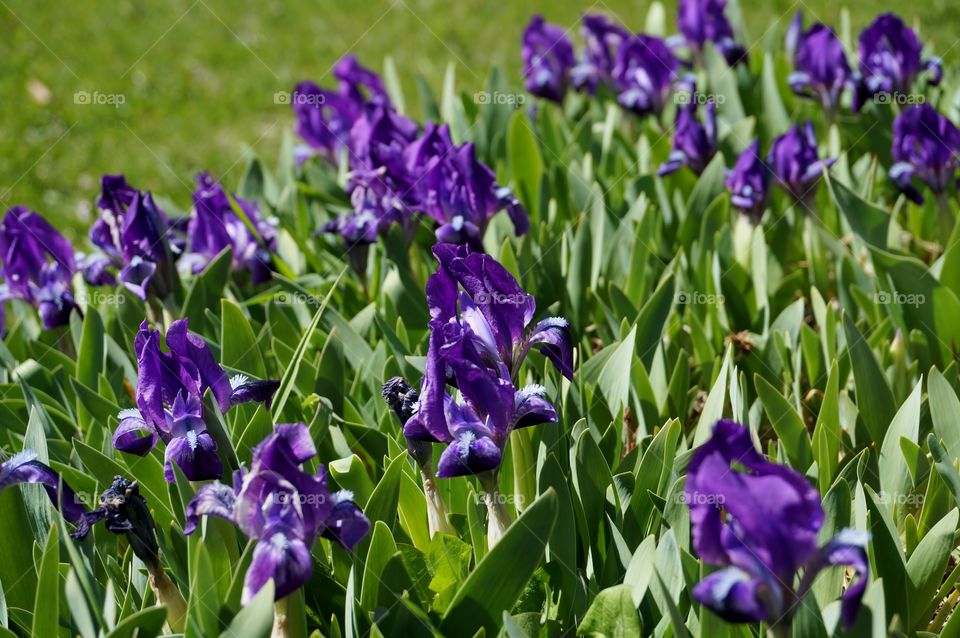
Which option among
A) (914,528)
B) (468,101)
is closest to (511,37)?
Result: (468,101)

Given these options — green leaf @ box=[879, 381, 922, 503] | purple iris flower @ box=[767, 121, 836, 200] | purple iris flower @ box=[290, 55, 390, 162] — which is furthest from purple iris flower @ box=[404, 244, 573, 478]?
purple iris flower @ box=[290, 55, 390, 162]

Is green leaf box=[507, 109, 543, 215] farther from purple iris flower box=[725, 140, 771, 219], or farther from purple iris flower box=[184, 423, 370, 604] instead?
purple iris flower box=[184, 423, 370, 604]

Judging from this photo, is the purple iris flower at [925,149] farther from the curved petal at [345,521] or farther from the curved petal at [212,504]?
the curved petal at [212,504]

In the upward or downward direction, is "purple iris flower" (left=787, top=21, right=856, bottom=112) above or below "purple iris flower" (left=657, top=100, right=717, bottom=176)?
above

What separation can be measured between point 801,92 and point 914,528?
89.3 inches

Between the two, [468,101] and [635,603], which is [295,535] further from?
[468,101]

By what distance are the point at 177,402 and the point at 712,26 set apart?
3.31 meters

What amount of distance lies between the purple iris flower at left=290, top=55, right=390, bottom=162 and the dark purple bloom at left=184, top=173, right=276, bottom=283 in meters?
0.84

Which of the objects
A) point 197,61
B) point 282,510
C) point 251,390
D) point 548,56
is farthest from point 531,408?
point 197,61

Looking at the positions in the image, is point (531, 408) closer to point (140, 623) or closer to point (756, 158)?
point (140, 623)

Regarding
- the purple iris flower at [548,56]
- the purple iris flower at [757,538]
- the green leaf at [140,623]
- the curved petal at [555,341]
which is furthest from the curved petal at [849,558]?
the purple iris flower at [548,56]

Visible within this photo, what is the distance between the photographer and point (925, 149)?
3.00 meters

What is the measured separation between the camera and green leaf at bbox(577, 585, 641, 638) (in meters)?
1.57

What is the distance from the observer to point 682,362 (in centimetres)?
244
